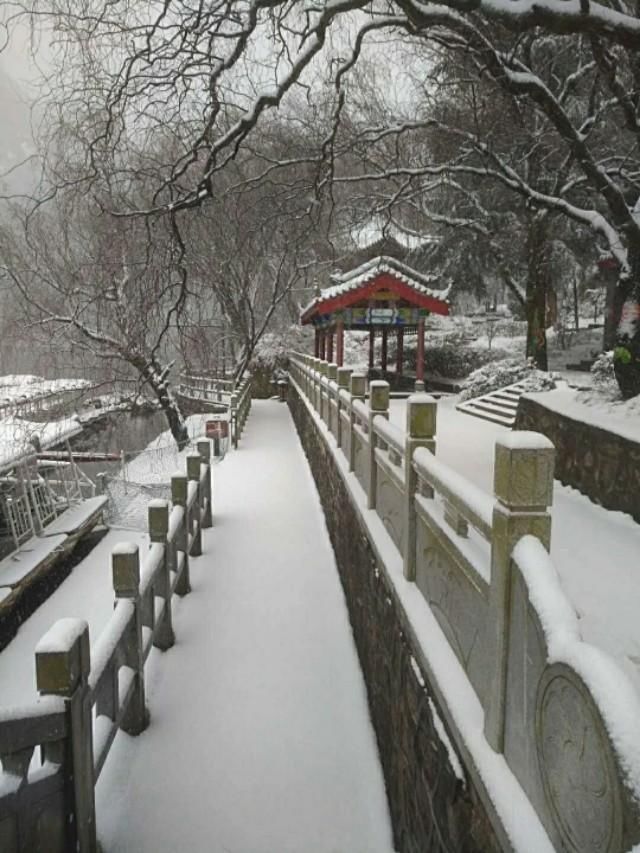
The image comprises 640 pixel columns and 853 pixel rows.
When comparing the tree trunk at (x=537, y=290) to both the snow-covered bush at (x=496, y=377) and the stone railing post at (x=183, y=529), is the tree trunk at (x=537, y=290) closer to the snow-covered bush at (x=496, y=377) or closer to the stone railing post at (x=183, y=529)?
the snow-covered bush at (x=496, y=377)

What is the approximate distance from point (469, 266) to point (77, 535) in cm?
1589

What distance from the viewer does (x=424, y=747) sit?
2.64 metres

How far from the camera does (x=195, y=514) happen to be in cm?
722

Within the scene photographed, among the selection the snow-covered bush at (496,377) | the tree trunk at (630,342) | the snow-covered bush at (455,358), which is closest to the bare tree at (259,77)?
the tree trunk at (630,342)

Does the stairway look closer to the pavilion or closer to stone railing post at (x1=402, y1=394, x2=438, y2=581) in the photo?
the pavilion

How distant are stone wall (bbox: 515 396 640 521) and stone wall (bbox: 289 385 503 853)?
2340mm

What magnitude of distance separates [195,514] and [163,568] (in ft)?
7.29

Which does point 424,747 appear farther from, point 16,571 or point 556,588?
point 16,571

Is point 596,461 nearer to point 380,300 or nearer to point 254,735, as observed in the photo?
point 254,735

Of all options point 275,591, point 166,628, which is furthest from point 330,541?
point 166,628

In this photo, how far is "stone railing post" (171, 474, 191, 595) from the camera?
6.09 m

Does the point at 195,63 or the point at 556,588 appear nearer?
the point at 556,588

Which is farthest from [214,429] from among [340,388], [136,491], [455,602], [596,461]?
[455,602]

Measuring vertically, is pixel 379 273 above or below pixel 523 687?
above
